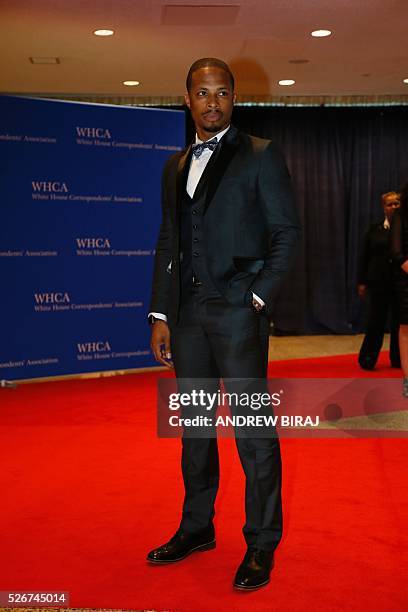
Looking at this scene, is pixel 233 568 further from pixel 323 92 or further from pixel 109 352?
pixel 323 92

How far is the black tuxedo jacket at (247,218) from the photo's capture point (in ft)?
7.60

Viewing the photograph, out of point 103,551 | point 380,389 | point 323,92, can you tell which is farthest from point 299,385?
point 323,92

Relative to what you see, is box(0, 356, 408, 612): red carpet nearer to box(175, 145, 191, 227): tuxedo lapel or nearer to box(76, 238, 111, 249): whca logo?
box(175, 145, 191, 227): tuxedo lapel

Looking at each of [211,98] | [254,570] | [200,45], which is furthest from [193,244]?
[200,45]

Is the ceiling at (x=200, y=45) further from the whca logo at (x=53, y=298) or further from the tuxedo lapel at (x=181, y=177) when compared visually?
the tuxedo lapel at (x=181, y=177)

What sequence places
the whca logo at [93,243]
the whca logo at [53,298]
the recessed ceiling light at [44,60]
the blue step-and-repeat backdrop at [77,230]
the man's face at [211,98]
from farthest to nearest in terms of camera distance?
the recessed ceiling light at [44,60], the whca logo at [93,243], the whca logo at [53,298], the blue step-and-repeat backdrop at [77,230], the man's face at [211,98]

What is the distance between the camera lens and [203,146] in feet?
7.91

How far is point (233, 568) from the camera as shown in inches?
100

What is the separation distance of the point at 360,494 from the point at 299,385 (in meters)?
2.69

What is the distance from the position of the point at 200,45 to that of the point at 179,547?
17.0 ft

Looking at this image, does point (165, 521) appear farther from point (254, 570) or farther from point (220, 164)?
point (220, 164)

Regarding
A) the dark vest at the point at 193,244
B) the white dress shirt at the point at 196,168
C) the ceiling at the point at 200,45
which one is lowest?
the dark vest at the point at 193,244

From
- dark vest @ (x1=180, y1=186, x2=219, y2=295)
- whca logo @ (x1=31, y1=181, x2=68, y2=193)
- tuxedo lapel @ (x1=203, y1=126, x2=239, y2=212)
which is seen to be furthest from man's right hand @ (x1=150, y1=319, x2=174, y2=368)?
whca logo @ (x1=31, y1=181, x2=68, y2=193)

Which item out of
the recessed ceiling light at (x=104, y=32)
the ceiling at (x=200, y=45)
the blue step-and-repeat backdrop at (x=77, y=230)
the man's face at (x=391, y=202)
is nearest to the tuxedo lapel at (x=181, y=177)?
the ceiling at (x=200, y=45)
